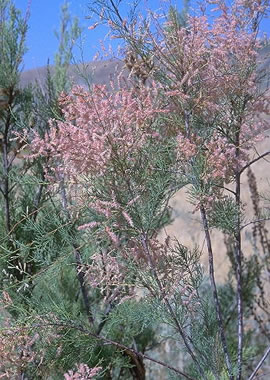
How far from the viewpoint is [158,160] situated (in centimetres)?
215

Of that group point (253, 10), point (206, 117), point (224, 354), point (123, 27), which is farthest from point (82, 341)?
point (253, 10)

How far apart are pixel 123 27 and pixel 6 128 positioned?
1.80 meters

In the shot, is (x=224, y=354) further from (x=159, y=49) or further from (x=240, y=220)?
(x=159, y=49)

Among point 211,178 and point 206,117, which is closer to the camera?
point 211,178

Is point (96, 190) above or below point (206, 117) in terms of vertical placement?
below

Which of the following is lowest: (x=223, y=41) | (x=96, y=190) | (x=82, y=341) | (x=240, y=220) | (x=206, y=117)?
(x=82, y=341)

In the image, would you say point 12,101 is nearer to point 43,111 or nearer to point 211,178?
point 43,111

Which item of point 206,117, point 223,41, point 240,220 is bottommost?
point 240,220

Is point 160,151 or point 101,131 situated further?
point 160,151

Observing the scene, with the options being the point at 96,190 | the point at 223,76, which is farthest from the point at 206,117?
the point at 96,190

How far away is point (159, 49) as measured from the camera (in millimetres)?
2219

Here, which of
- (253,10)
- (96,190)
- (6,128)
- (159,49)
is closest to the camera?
(96,190)

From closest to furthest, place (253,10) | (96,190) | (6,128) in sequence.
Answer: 1. (96,190)
2. (253,10)
3. (6,128)

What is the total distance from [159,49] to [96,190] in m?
0.58
